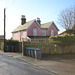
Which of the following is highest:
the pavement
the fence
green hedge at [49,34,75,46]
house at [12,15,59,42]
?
house at [12,15,59,42]

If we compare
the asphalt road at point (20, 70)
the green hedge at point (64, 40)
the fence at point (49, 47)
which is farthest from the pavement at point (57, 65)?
the green hedge at point (64, 40)

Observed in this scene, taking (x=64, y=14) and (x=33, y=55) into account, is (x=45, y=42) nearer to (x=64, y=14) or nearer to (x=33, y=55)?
(x=33, y=55)

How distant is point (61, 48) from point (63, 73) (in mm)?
10885

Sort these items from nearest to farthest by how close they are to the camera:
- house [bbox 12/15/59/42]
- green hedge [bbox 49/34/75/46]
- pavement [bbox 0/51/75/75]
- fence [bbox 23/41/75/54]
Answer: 1. pavement [bbox 0/51/75/75]
2. fence [bbox 23/41/75/54]
3. green hedge [bbox 49/34/75/46]
4. house [bbox 12/15/59/42]

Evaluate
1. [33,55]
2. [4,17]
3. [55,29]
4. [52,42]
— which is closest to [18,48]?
[4,17]

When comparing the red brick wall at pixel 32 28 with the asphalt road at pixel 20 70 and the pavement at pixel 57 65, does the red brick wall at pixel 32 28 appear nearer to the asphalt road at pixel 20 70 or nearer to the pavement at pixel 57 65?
the pavement at pixel 57 65

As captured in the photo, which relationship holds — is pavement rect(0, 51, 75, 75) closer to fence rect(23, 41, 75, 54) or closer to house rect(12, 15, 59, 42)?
fence rect(23, 41, 75, 54)

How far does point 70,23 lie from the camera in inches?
1275

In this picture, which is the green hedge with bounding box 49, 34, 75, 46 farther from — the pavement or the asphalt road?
the asphalt road

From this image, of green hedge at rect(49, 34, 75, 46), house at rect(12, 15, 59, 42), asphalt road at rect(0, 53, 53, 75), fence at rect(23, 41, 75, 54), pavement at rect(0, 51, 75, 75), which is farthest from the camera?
house at rect(12, 15, 59, 42)

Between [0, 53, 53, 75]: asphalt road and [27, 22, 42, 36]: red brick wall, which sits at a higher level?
[27, 22, 42, 36]: red brick wall

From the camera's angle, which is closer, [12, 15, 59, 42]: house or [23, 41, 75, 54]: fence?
[23, 41, 75, 54]: fence

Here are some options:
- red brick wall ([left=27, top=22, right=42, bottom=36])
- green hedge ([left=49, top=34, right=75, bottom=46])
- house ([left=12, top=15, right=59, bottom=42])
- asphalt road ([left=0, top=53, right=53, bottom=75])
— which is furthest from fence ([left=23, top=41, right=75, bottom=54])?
red brick wall ([left=27, top=22, right=42, bottom=36])

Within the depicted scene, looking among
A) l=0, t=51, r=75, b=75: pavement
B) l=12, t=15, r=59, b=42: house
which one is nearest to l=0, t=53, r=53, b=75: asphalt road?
l=0, t=51, r=75, b=75: pavement
